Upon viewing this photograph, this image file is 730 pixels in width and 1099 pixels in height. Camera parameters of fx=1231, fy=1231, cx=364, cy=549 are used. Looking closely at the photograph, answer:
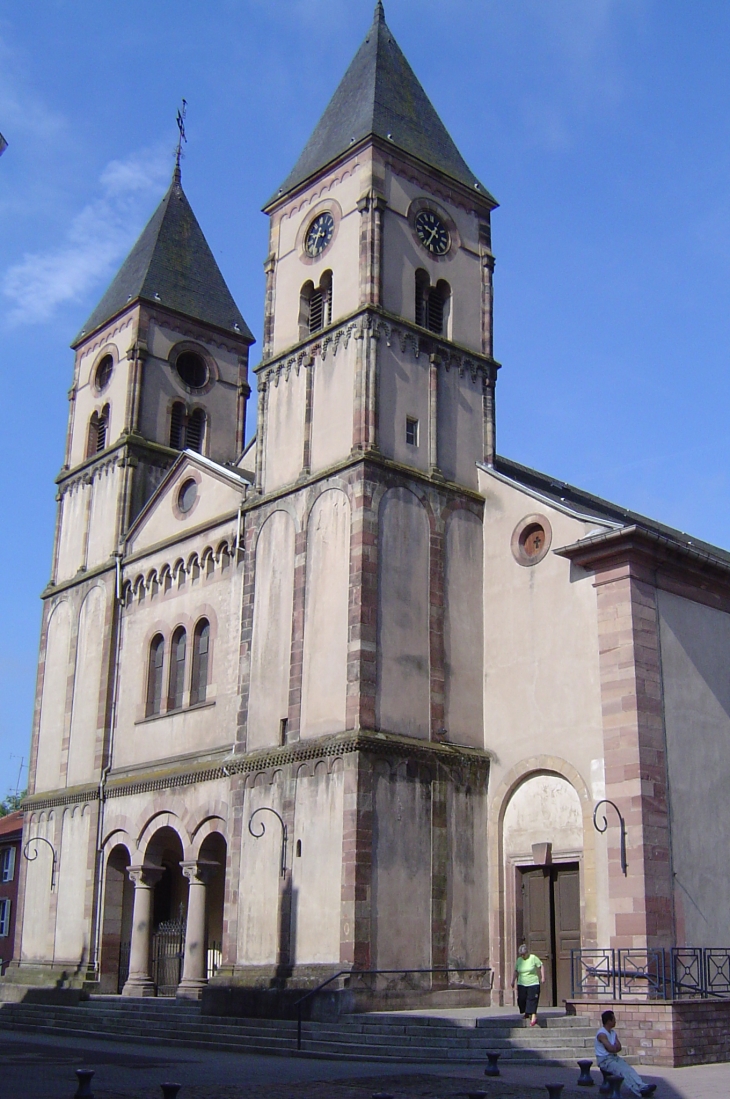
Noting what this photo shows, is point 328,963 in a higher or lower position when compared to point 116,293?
lower

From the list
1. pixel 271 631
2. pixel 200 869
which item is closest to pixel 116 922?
pixel 200 869

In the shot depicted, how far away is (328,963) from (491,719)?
6.43 metres

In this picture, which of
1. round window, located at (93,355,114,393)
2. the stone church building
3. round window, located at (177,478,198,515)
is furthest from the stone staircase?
round window, located at (93,355,114,393)

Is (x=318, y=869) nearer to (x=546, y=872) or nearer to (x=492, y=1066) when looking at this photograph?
(x=546, y=872)

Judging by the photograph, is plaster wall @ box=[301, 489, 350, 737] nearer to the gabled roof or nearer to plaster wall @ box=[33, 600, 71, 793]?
the gabled roof

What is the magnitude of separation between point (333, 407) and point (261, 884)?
34.9 feet

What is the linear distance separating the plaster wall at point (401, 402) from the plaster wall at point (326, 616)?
6.05ft

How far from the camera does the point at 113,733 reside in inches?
1321

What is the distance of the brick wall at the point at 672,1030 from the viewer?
64.2 feet

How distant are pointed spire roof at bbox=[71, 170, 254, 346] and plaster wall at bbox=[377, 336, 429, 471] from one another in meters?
12.3

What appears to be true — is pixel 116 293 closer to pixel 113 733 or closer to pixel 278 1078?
pixel 113 733

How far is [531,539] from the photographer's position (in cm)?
2744

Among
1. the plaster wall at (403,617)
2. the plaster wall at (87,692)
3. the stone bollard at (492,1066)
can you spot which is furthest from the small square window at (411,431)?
the stone bollard at (492,1066)

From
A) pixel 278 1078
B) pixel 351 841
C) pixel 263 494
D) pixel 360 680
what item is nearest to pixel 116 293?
pixel 263 494
